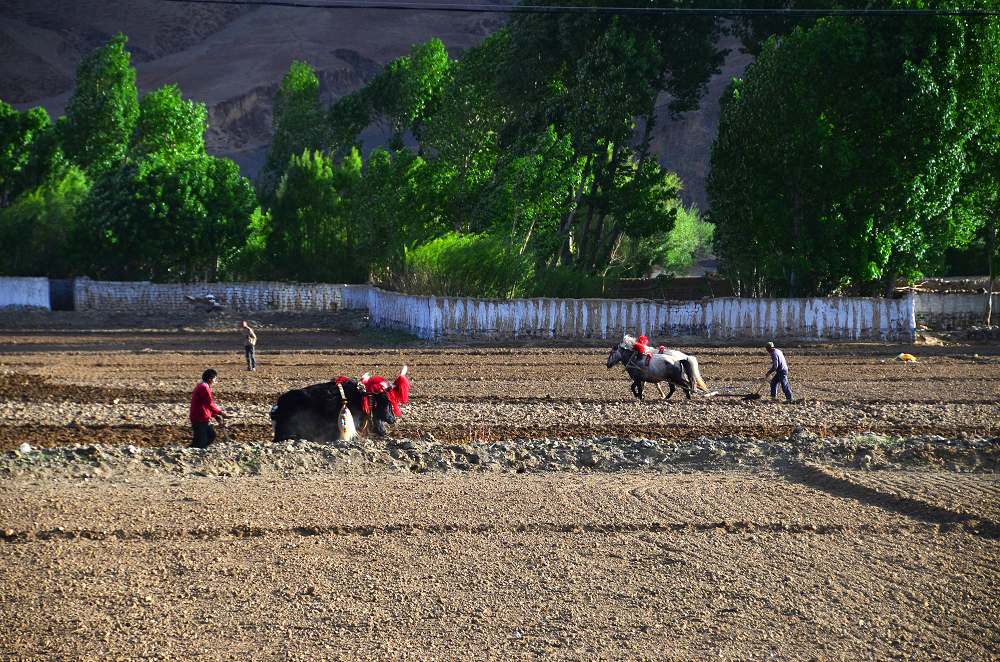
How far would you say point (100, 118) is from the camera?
235 feet

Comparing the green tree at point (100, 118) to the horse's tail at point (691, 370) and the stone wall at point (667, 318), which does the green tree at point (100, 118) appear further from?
the horse's tail at point (691, 370)

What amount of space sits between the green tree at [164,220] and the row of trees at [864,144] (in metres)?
26.5

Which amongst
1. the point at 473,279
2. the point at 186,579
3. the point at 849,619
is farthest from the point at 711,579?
the point at 473,279

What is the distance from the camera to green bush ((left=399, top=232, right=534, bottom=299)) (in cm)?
4225

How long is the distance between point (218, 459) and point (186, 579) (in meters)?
5.34

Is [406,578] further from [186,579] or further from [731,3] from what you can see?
[731,3]

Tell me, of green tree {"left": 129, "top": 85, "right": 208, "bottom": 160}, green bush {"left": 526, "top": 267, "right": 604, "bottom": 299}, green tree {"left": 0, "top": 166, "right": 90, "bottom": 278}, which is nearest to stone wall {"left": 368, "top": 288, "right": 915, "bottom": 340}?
green bush {"left": 526, "top": 267, "right": 604, "bottom": 299}

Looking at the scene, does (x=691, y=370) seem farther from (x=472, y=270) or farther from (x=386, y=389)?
(x=472, y=270)

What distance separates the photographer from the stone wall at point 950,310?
48.9 meters

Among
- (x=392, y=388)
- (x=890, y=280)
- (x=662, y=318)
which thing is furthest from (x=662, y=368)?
(x=890, y=280)

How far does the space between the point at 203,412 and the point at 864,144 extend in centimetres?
3239

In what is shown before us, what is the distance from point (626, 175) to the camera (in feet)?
179

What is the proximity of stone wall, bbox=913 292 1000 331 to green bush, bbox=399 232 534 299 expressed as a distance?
1845cm

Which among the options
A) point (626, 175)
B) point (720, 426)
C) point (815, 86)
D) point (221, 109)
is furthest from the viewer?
point (221, 109)
